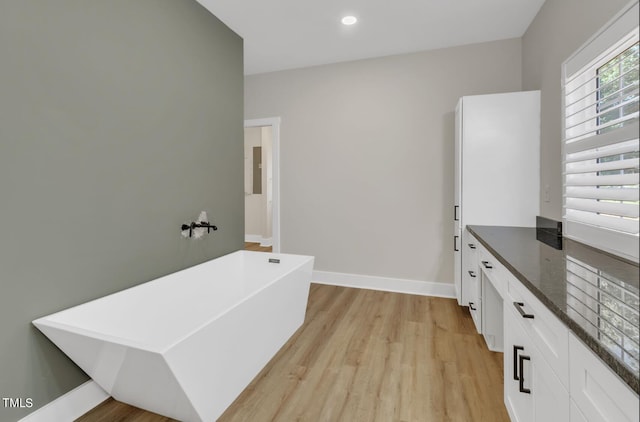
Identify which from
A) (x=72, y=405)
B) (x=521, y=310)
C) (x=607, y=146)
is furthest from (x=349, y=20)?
(x=72, y=405)

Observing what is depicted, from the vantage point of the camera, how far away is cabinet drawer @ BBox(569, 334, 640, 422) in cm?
65

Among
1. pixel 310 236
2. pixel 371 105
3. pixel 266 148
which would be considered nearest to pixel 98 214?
pixel 310 236

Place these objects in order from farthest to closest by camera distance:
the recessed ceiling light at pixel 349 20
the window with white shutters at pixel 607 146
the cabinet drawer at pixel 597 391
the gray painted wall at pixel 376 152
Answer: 1. the gray painted wall at pixel 376 152
2. the recessed ceiling light at pixel 349 20
3. the window with white shutters at pixel 607 146
4. the cabinet drawer at pixel 597 391

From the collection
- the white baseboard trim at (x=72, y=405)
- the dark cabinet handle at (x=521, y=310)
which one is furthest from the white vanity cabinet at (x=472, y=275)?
the white baseboard trim at (x=72, y=405)

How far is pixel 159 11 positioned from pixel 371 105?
2.29 m

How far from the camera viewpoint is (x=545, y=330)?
3.64ft

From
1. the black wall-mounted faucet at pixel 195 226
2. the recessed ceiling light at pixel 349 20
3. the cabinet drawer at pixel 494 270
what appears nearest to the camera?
the cabinet drawer at pixel 494 270

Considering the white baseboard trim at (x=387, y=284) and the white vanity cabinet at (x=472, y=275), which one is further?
the white baseboard trim at (x=387, y=284)

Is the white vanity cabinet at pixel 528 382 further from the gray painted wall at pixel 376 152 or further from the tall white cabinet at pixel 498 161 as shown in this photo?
the gray painted wall at pixel 376 152

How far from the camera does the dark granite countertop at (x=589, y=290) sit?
2.33ft

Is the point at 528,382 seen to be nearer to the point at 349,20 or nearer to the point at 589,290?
the point at 589,290

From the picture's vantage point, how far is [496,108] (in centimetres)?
273

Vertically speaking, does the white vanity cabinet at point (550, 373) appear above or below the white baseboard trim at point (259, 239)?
above

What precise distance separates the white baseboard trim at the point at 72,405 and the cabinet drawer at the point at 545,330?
7.23ft
